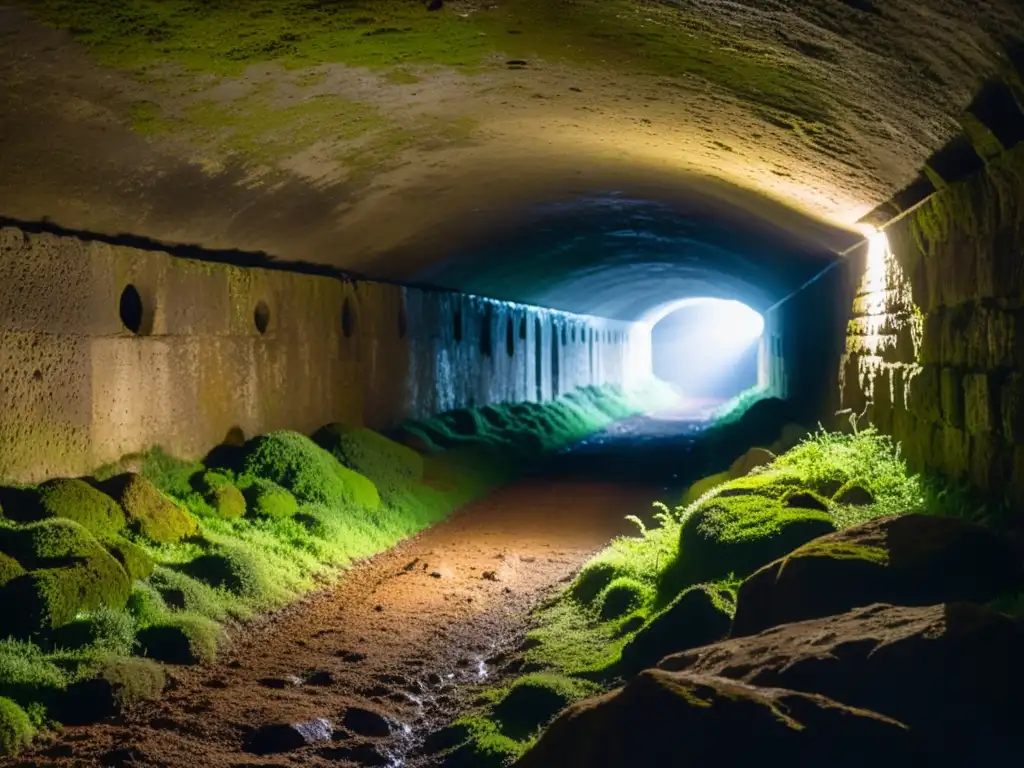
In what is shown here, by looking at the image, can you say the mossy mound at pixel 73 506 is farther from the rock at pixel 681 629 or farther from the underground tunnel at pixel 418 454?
the rock at pixel 681 629

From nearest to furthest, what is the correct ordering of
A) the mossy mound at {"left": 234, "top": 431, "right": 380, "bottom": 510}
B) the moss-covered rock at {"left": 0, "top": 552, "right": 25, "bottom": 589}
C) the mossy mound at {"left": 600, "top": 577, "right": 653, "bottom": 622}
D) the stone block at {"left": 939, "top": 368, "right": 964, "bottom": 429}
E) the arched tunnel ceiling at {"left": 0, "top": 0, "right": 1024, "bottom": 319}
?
the arched tunnel ceiling at {"left": 0, "top": 0, "right": 1024, "bottom": 319}
the moss-covered rock at {"left": 0, "top": 552, "right": 25, "bottom": 589}
the stone block at {"left": 939, "top": 368, "right": 964, "bottom": 429}
the mossy mound at {"left": 600, "top": 577, "right": 653, "bottom": 622}
the mossy mound at {"left": 234, "top": 431, "right": 380, "bottom": 510}

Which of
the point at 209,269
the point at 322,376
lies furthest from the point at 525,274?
the point at 209,269

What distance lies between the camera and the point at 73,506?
721 cm

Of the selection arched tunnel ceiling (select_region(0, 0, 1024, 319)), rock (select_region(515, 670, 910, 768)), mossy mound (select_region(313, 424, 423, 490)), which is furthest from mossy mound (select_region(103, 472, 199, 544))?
rock (select_region(515, 670, 910, 768))

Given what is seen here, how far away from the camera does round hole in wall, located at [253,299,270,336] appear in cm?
1102

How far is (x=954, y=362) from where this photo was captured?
258 inches

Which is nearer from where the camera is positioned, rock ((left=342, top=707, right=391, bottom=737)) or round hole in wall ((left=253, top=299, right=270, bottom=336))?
rock ((left=342, top=707, right=391, bottom=737))

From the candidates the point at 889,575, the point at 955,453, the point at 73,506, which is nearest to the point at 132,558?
the point at 73,506

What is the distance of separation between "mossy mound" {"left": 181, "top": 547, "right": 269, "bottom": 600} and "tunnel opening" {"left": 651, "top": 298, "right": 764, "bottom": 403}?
137 feet

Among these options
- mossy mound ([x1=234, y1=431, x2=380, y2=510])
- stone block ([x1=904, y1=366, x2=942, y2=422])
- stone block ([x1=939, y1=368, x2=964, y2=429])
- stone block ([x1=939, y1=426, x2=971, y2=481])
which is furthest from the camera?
mossy mound ([x1=234, y1=431, x2=380, y2=510])

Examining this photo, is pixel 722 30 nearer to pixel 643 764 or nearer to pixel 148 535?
pixel 643 764

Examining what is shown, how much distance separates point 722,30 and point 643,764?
3.60 meters

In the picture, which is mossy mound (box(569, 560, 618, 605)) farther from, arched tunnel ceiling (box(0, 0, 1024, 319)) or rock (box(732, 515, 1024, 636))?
arched tunnel ceiling (box(0, 0, 1024, 319))

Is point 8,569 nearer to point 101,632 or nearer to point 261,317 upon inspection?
point 101,632
